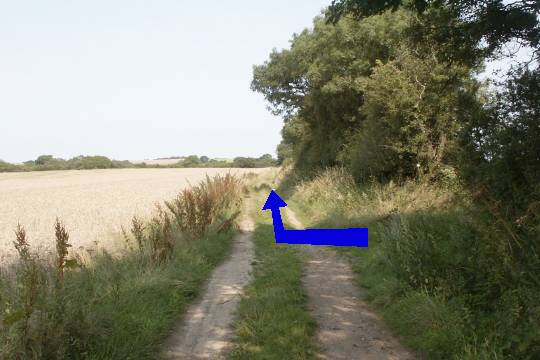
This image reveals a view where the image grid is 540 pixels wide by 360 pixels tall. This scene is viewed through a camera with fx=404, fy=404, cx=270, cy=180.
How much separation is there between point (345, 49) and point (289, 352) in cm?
1694

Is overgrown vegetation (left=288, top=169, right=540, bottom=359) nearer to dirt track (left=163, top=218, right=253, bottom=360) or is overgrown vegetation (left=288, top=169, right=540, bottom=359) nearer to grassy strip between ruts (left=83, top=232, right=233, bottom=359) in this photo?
dirt track (left=163, top=218, right=253, bottom=360)

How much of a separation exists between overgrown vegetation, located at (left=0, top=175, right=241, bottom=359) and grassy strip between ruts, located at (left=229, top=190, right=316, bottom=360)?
1.03 m

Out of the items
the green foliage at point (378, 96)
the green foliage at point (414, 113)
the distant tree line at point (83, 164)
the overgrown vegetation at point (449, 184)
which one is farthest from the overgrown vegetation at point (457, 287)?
the distant tree line at point (83, 164)

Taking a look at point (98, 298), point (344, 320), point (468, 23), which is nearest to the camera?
point (98, 298)

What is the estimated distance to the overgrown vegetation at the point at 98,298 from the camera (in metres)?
3.91

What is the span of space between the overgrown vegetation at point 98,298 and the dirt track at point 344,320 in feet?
6.75

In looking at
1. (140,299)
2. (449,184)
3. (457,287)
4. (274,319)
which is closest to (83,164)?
(449,184)

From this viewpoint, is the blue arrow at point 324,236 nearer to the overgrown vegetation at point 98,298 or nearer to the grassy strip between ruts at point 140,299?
the overgrown vegetation at point 98,298

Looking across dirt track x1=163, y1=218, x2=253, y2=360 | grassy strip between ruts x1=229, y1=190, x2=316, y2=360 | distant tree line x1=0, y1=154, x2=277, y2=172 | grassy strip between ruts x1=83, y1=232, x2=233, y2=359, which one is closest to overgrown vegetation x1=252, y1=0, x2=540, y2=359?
grassy strip between ruts x1=229, y1=190, x2=316, y2=360

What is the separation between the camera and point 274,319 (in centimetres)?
545

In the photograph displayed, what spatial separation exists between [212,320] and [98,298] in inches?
61.4

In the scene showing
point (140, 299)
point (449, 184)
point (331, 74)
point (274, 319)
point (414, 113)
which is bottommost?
point (274, 319)

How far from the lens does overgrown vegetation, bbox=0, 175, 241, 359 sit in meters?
3.91

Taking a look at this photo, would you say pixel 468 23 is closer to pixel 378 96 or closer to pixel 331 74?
pixel 378 96
